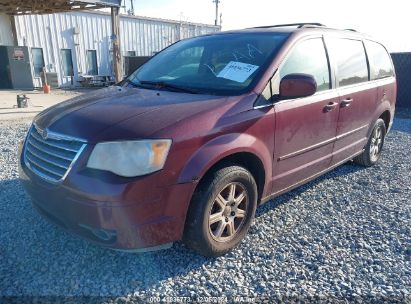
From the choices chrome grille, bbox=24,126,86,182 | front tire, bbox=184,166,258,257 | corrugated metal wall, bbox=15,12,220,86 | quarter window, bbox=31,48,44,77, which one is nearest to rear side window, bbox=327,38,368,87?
front tire, bbox=184,166,258,257

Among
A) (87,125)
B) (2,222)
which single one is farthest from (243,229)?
(2,222)

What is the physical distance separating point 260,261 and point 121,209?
4.10ft

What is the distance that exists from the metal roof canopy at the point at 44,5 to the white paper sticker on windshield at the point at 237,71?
1120 cm

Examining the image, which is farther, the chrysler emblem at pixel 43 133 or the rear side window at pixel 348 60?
the rear side window at pixel 348 60

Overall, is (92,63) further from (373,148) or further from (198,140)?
(198,140)

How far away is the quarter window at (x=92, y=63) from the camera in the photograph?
63.5ft

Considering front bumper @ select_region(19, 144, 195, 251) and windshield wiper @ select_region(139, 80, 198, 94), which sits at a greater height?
windshield wiper @ select_region(139, 80, 198, 94)

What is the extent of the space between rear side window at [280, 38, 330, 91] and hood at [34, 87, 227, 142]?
0.89 meters

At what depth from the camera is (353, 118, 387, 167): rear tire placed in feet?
15.6

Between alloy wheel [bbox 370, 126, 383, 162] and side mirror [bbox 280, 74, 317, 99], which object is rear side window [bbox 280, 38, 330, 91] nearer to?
side mirror [bbox 280, 74, 317, 99]

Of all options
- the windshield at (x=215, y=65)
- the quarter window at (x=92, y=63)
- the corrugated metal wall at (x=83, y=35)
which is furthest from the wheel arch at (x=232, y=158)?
the quarter window at (x=92, y=63)

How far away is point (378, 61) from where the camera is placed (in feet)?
15.6

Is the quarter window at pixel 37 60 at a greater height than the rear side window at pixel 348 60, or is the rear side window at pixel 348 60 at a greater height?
the rear side window at pixel 348 60

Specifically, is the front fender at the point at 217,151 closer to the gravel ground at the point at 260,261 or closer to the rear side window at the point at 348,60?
the gravel ground at the point at 260,261
